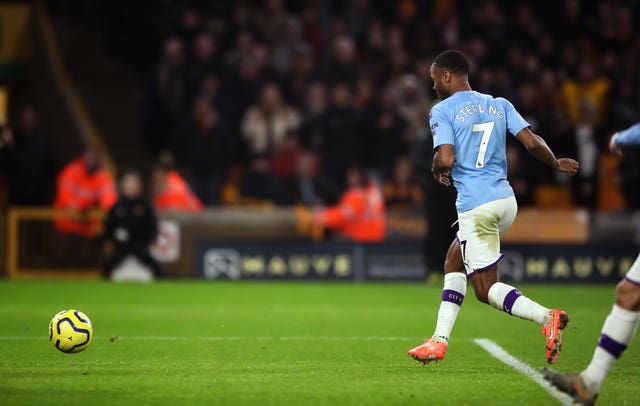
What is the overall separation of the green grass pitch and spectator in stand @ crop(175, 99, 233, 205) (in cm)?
366

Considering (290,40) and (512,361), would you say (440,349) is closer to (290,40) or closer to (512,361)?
(512,361)

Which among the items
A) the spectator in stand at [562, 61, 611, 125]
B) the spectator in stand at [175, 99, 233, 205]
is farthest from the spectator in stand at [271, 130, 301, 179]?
the spectator in stand at [562, 61, 611, 125]

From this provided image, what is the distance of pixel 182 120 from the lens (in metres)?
19.0

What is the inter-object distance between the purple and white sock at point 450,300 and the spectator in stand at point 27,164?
11509 mm

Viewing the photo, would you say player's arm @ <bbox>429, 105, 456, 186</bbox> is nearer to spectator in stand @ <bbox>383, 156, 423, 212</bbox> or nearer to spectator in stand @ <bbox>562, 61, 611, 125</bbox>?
spectator in stand @ <bbox>383, 156, 423, 212</bbox>

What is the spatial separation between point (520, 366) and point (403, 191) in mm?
10474

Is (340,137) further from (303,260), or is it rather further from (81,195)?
(81,195)

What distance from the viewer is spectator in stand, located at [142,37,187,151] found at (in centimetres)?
1920

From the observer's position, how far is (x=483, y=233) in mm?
7723

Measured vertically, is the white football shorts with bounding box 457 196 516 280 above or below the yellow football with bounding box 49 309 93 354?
above

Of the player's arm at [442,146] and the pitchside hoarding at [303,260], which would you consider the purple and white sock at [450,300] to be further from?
the pitchside hoarding at [303,260]

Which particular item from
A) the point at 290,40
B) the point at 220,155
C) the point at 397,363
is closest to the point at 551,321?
the point at 397,363

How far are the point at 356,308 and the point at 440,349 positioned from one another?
5583mm

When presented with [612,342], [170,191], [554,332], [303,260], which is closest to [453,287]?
[554,332]
